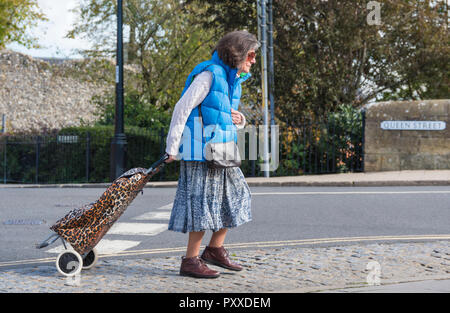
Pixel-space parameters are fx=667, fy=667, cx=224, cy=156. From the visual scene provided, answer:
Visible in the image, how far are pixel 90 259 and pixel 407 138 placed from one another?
40.3 ft

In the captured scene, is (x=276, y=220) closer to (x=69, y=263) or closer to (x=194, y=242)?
(x=194, y=242)

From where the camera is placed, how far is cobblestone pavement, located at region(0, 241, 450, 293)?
16.0ft

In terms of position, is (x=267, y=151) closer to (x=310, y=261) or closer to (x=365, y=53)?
(x=365, y=53)

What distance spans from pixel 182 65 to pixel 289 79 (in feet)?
19.6

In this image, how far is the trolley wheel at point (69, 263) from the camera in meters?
5.25

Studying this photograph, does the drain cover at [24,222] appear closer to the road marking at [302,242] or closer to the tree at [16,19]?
the road marking at [302,242]

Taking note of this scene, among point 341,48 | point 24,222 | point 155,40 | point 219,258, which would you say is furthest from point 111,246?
point 155,40

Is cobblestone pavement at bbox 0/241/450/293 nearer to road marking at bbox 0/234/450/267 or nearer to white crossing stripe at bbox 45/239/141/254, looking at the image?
road marking at bbox 0/234/450/267

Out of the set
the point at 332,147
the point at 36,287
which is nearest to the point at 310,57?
the point at 332,147

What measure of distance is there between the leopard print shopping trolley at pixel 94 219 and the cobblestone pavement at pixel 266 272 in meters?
0.15

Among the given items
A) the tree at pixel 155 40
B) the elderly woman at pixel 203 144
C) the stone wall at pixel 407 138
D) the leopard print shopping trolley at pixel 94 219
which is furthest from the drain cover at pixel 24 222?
the tree at pixel 155 40

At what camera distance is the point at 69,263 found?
527 cm

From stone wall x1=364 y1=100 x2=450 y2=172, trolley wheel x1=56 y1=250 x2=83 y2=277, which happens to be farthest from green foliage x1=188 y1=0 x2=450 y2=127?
trolley wheel x1=56 y1=250 x2=83 y2=277

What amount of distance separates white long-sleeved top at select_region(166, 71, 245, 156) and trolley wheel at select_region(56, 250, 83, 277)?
1.15 meters
